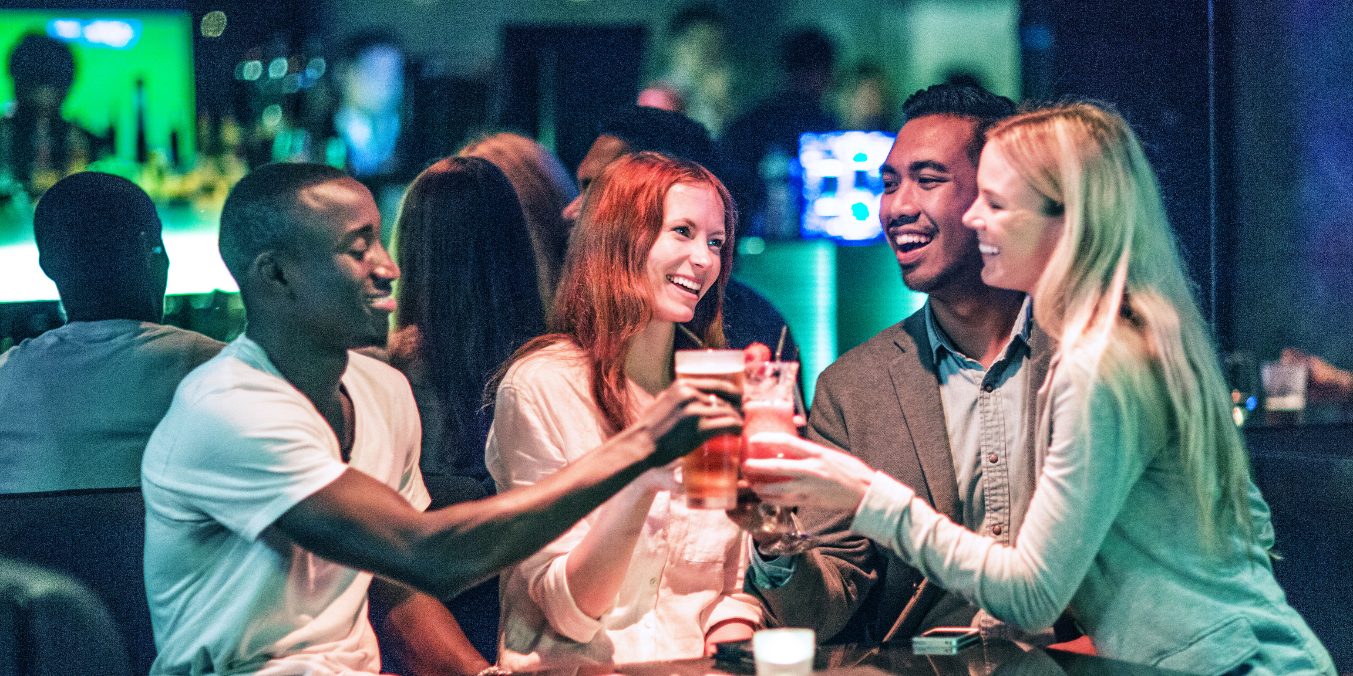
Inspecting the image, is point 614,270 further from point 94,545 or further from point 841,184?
point 841,184

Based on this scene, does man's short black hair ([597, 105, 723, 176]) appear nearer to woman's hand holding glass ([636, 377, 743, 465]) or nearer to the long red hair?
the long red hair

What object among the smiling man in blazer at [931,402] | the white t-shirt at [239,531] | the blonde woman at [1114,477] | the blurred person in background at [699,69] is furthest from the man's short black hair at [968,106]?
the blurred person in background at [699,69]

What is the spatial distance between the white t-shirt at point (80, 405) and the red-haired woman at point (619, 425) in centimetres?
104

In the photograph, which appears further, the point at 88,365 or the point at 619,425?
the point at 88,365

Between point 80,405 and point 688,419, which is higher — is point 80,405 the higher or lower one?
the lower one

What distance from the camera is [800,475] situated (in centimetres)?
184

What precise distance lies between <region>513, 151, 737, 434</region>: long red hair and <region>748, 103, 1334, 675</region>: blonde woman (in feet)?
2.17

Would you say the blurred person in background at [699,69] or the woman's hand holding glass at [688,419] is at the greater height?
the blurred person in background at [699,69]

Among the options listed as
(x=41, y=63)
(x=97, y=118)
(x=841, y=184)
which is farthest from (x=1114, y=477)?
(x=841, y=184)

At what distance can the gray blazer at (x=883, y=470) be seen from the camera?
90.3 inches

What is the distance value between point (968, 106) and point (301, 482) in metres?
1.78

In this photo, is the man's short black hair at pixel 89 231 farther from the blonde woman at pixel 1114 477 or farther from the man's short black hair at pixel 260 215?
the blonde woman at pixel 1114 477

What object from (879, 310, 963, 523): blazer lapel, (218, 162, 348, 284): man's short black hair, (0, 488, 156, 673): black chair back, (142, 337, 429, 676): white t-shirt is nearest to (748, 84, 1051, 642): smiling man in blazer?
(879, 310, 963, 523): blazer lapel

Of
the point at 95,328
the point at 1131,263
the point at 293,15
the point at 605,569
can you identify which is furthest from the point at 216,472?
the point at 293,15
